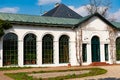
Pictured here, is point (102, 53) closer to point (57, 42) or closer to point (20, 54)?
point (57, 42)

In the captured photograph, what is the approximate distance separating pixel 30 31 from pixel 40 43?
1.57m

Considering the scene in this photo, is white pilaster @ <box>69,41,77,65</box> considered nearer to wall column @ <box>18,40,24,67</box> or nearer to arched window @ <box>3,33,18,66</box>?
wall column @ <box>18,40,24,67</box>

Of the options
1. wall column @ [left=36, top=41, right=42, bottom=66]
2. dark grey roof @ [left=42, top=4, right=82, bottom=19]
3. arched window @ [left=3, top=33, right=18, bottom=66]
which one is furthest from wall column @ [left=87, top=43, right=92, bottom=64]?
dark grey roof @ [left=42, top=4, right=82, bottom=19]

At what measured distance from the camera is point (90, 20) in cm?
2898

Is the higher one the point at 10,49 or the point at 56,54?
the point at 10,49

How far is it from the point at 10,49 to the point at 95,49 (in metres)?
9.73

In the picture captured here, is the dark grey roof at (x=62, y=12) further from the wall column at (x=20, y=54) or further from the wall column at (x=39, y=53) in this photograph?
the wall column at (x=20, y=54)

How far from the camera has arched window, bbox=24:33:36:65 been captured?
2538cm

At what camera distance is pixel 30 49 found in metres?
25.6

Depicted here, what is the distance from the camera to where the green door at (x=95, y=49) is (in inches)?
1137

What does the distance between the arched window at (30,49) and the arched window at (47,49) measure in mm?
1061

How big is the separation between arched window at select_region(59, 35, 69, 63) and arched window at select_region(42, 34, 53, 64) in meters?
1.04

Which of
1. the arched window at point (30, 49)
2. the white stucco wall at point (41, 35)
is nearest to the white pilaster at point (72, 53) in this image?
the white stucco wall at point (41, 35)

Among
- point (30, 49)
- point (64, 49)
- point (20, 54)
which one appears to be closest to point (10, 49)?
point (20, 54)
